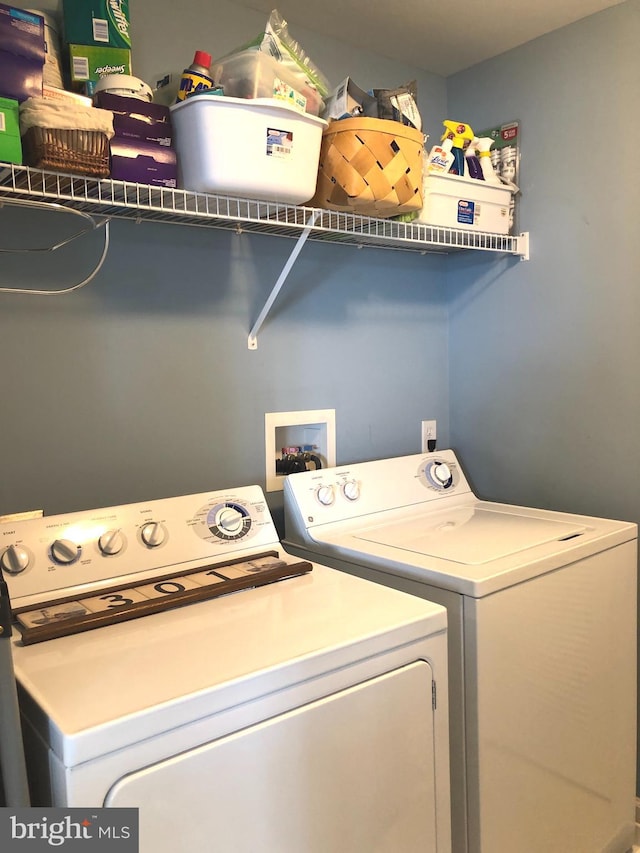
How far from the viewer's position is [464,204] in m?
1.99

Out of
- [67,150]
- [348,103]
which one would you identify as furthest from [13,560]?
[348,103]

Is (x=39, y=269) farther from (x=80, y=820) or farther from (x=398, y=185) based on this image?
(x=80, y=820)

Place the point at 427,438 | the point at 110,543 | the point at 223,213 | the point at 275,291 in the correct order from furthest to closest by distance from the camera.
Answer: the point at 427,438 < the point at 275,291 < the point at 223,213 < the point at 110,543

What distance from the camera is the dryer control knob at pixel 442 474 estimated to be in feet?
7.11

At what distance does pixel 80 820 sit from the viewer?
2.98 ft

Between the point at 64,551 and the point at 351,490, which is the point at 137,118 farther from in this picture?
the point at 351,490

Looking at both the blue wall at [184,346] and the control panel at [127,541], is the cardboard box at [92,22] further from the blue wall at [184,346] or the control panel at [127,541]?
the control panel at [127,541]

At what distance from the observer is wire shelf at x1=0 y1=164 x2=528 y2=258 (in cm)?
133

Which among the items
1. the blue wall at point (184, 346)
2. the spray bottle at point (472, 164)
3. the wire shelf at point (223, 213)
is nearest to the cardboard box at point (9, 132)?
the wire shelf at point (223, 213)

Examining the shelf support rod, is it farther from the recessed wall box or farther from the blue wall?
the recessed wall box

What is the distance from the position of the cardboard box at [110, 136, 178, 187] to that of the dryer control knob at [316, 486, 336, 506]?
2.83 ft

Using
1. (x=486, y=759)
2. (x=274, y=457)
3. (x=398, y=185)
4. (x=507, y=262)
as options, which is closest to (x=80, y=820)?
(x=486, y=759)

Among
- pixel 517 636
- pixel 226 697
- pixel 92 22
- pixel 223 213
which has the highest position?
pixel 92 22

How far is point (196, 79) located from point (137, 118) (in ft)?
0.61
